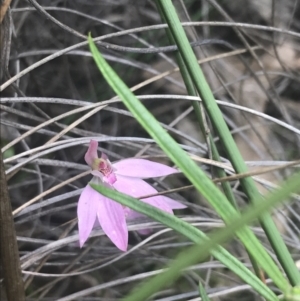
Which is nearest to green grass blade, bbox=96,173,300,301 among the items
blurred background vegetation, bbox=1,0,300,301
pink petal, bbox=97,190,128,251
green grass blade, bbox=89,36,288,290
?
green grass blade, bbox=89,36,288,290

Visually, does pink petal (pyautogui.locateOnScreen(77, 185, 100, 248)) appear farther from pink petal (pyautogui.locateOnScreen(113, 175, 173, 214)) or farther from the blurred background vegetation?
the blurred background vegetation

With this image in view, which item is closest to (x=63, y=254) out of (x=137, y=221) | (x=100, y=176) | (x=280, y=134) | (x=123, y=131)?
(x=137, y=221)

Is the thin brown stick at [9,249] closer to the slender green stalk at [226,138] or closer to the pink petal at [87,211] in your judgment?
the pink petal at [87,211]

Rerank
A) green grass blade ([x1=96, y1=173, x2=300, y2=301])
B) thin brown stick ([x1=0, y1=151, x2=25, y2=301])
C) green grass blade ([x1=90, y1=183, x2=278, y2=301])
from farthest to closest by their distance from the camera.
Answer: thin brown stick ([x1=0, y1=151, x2=25, y2=301]) → green grass blade ([x1=90, y1=183, x2=278, y2=301]) → green grass blade ([x1=96, y1=173, x2=300, y2=301])

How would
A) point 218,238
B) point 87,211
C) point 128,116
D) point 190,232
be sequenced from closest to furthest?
1. point 218,238
2. point 190,232
3. point 87,211
4. point 128,116

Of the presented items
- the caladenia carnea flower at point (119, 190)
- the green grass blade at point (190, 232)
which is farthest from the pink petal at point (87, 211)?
the green grass blade at point (190, 232)

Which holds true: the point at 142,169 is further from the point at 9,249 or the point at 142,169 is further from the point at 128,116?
the point at 128,116

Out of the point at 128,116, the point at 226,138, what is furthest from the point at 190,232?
the point at 128,116
